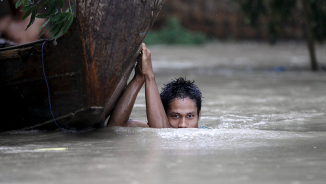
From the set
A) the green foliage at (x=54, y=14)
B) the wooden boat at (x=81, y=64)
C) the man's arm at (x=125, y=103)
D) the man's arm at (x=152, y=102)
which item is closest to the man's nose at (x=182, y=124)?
the man's arm at (x=152, y=102)

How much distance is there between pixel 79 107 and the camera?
366 centimetres

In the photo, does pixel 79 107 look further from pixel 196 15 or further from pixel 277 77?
pixel 196 15

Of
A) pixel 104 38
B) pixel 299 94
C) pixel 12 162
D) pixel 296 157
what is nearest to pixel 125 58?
pixel 104 38

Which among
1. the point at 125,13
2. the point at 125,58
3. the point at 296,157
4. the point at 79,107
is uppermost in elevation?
the point at 125,13

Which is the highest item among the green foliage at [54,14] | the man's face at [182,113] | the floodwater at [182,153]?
the green foliage at [54,14]

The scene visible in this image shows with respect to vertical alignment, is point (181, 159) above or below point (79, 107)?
below

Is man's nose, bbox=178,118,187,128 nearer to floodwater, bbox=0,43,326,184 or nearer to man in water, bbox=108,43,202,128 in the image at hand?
man in water, bbox=108,43,202,128

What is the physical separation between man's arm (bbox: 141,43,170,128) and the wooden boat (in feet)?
0.74

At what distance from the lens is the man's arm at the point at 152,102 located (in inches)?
160

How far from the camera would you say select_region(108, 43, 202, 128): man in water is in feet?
13.4

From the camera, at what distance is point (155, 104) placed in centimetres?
410

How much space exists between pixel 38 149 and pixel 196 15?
23.1 meters

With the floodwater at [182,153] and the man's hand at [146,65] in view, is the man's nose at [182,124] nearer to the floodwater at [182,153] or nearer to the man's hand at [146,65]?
the floodwater at [182,153]

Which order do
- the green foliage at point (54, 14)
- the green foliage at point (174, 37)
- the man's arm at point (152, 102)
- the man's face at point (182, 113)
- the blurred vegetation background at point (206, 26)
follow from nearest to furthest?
the green foliage at point (54, 14) → the man's arm at point (152, 102) → the man's face at point (182, 113) → the green foliage at point (174, 37) → the blurred vegetation background at point (206, 26)
